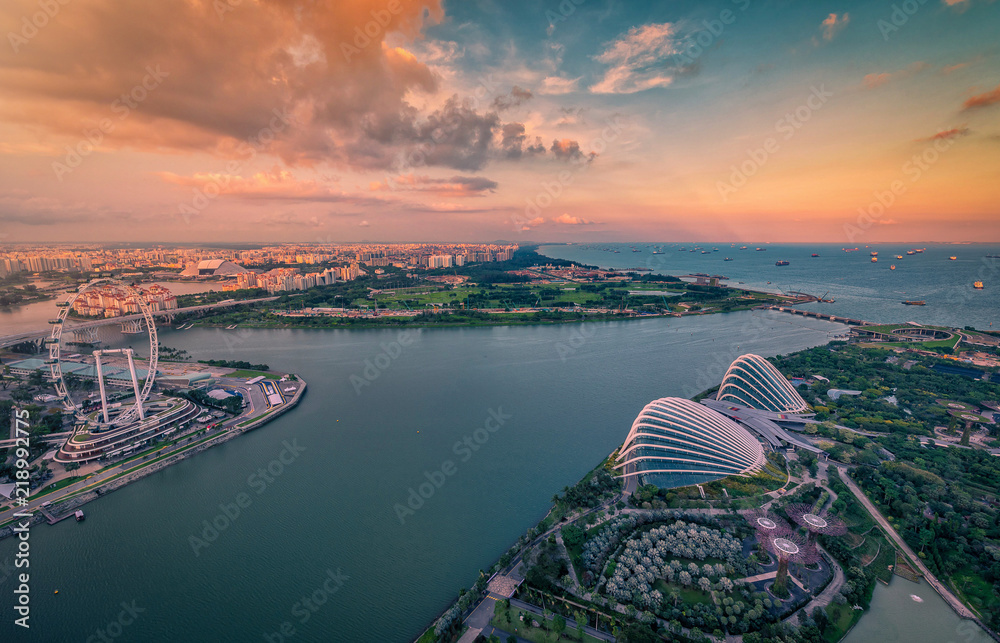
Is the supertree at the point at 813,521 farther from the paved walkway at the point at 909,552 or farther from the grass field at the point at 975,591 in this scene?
the grass field at the point at 975,591

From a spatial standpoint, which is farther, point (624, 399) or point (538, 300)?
point (538, 300)

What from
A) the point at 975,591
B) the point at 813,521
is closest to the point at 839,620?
the point at 813,521

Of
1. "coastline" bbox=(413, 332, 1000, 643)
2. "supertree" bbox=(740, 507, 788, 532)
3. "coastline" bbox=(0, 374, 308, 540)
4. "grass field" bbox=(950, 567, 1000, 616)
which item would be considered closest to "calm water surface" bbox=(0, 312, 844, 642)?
"coastline" bbox=(0, 374, 308, 540)

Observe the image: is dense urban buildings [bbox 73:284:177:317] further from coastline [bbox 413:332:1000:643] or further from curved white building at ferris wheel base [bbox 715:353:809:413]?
curved white building at ferris wheel base [bbox 715:353:809:413]

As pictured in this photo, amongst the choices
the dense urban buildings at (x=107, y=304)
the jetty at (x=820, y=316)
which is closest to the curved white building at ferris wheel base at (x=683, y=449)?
the jetty at (x=820, y=316)

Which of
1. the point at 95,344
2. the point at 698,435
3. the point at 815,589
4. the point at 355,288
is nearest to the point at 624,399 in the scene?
the point at 698,435

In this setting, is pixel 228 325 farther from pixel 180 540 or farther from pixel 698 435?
pixel 698 435
